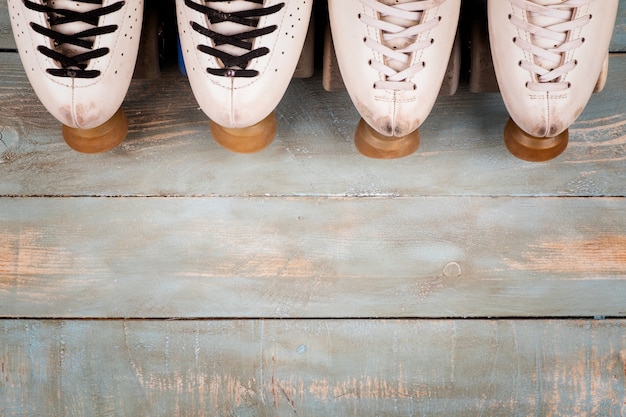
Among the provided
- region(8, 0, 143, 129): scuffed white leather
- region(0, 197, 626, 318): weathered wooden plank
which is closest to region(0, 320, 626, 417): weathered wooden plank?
region(0, 197, 626, 318): weathered wooden plank

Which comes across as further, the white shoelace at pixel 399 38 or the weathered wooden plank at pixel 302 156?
the weathered wooden plank at pixel 302 156

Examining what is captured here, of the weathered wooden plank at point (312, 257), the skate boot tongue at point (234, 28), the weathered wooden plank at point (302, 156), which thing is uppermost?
the skate boot tongue at point (234, 28)

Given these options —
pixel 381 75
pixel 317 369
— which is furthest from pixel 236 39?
pixel 317 369

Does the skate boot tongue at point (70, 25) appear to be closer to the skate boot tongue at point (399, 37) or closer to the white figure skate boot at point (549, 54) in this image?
the skate boot tongue at point (399, 37)

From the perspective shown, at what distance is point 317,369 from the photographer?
2.46ft

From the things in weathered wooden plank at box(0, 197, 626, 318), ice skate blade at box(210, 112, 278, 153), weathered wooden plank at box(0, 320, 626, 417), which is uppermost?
ice skate blade at box(210, 112, 278, 153)

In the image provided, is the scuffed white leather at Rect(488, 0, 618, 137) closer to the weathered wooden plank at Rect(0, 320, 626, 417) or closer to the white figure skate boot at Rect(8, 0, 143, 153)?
the weathered wooden plank at Rect(0, 320, 626, 417)

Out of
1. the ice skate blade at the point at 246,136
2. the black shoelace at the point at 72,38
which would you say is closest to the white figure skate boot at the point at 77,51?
the black shoelace at the point at 72,38

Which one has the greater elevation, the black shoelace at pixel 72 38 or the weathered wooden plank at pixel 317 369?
the black shoelace at pixel 72 38

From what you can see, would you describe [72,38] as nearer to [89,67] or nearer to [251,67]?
[89,67]

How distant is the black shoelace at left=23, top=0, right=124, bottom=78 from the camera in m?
0.59

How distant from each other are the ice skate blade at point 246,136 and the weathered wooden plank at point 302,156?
0.17 ft

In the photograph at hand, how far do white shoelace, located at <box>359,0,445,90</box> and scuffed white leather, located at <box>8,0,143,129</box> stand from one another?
0.23 metres

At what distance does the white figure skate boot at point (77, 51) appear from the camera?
23.5 inches
